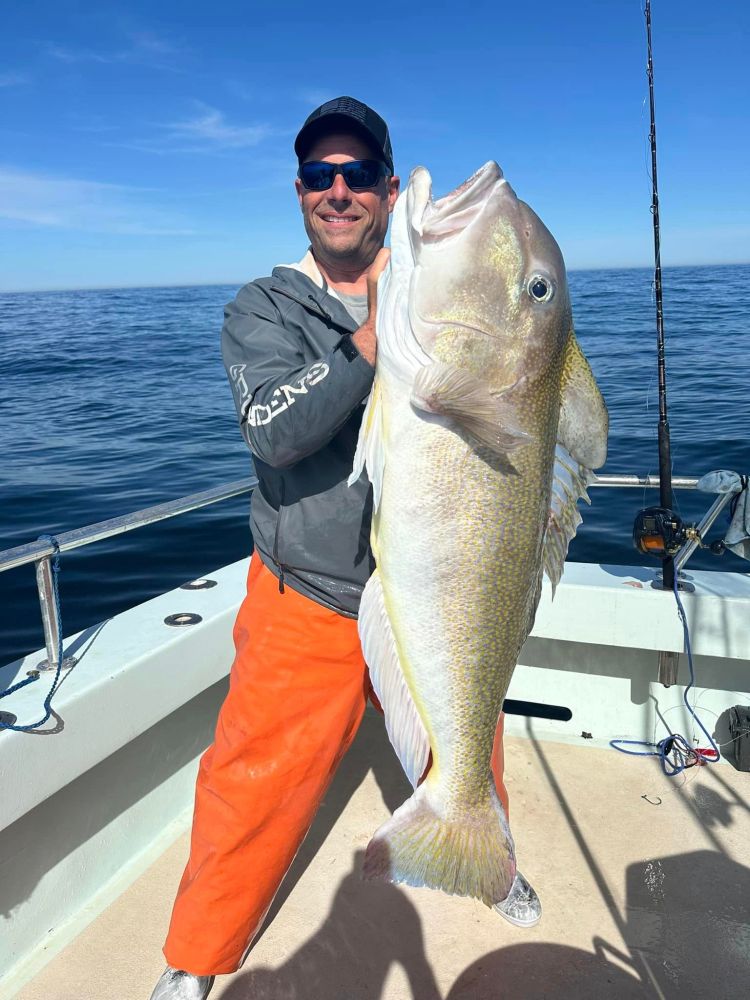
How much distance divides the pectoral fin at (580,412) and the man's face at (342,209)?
0.95 meters

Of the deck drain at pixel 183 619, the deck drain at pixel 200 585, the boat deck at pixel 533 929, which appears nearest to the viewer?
the boat deck at pixel 533 929

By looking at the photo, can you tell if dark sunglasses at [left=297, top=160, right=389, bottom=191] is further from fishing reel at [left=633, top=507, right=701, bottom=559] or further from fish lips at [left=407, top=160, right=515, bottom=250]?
fishing reel at [left=633, top=507, right=701, bottom=559]

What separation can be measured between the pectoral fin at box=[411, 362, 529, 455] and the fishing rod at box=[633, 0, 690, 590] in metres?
1.93

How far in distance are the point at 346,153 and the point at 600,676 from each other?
9.27 ft

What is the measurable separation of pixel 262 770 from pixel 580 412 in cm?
145

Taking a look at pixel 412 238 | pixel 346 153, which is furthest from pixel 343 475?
pixel 346 153

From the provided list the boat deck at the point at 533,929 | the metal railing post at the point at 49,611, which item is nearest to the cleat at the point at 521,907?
the boat deck at the point at 533,929

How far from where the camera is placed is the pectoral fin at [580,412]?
1721mm

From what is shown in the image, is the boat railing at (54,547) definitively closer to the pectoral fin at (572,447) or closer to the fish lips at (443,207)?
the pectoral fin at (572,447)

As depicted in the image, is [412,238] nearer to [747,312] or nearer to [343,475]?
[343,475]

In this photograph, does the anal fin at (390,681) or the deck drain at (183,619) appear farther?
the deck drain at (183,619)

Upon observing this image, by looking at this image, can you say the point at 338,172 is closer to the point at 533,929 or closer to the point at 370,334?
the point at 370,334

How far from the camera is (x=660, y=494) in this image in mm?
3463

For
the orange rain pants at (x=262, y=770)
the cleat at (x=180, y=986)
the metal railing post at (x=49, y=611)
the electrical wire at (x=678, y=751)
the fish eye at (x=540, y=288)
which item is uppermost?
the fish eye at (x=540, y=288)
